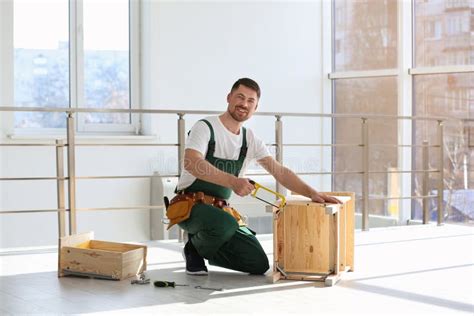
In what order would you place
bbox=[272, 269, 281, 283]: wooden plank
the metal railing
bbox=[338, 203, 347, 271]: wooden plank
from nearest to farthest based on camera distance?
1. bbox=[272, 269, 281, 283]: wooden plank
2. bbox=[338, 203, 347, 271]: wooden plank
3. the metal railing

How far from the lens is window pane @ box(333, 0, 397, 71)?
7188mm

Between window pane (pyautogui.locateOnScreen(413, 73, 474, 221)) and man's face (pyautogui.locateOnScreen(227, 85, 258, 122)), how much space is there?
3513 millimetres

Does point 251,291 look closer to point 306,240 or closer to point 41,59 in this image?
point 306,240

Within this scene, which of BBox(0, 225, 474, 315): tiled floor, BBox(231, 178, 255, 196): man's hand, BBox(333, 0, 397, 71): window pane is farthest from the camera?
BBox(333, 0, 397, 71): window pane

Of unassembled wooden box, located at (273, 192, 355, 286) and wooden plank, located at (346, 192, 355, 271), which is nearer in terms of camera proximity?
unassembled wooden box, located at (273, 192, 355, 286)

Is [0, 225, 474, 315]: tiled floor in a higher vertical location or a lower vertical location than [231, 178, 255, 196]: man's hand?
lower

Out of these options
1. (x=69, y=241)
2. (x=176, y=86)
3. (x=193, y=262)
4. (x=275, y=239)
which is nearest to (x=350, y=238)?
(x=275, y=239)

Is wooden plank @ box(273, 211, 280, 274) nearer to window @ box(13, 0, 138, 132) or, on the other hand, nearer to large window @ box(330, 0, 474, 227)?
large window @ box(330, 0, 474, 227)

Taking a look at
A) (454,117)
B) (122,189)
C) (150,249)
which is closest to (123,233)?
(122,189)

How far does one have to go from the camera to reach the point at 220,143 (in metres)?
3.74

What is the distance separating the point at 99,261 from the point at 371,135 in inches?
166

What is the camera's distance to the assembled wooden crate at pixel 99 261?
3.68 m

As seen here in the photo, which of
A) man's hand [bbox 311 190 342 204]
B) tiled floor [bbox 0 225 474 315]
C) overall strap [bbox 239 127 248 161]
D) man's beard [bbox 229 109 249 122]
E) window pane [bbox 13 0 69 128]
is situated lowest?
tiled floor [bbox 0 225 474 315]

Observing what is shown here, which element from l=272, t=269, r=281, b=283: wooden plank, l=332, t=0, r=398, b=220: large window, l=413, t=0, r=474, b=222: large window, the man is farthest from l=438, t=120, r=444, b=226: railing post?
l=272, t=269, r=281, b=283: wooden plank
